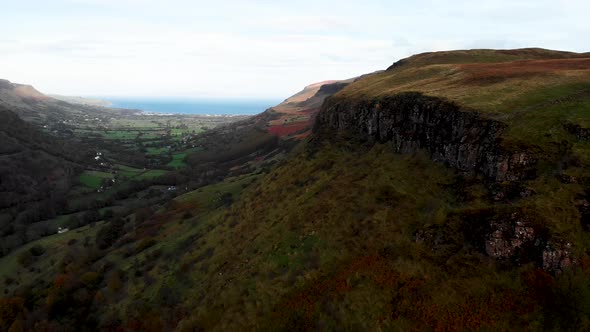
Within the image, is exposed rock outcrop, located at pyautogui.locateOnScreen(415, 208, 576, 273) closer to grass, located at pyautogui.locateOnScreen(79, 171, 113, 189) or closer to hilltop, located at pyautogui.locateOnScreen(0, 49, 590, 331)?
hilltop, located at pyautogui.locateOnScreen(0, 49, 590, 331)

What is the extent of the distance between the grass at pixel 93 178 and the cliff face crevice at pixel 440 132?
163 meters

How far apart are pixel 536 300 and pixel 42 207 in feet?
530

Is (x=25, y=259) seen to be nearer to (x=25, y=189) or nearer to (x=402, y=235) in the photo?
(x=25, y=189)

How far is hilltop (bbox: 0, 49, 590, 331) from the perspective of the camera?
24.2m

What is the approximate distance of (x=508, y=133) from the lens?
32.3 meters

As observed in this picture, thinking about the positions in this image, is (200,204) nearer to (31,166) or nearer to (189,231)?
(189,231)

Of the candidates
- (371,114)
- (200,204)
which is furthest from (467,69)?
(200,204)

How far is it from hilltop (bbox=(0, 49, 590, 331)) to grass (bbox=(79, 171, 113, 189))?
127102 mm

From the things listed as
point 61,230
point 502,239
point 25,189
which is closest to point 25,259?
point 61,230

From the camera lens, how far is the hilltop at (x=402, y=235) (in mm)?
24250

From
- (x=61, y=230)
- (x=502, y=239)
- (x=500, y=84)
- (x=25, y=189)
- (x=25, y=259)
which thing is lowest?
(x=61, y=230)

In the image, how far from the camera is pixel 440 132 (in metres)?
39.3

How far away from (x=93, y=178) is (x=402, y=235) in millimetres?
195840

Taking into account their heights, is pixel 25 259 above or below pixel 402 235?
below
